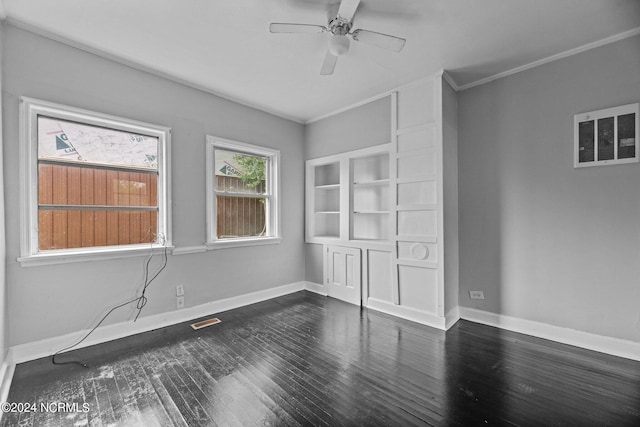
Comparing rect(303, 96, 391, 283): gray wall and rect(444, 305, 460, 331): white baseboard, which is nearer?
rect(444, 305, 460, 331): white baseboard

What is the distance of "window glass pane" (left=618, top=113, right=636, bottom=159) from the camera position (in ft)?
7.82

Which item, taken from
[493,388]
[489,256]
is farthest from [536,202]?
[493,388]

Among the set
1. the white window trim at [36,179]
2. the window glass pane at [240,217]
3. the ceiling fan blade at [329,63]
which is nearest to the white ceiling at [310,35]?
the ceiling fan blade at [329,63]

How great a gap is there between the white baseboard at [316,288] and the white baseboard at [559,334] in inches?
73.9

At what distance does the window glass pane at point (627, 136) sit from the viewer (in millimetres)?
2383

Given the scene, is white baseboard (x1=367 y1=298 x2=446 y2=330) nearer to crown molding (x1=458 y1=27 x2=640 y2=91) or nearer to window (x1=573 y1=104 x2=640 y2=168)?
window (x1=573 y1=104 x2=640 y2=168)

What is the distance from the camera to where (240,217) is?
12.7ft

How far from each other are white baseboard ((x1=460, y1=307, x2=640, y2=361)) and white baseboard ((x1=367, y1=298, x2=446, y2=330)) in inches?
19.8

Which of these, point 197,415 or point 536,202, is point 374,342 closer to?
point 197,415

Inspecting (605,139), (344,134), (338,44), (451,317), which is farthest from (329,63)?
(451,317)

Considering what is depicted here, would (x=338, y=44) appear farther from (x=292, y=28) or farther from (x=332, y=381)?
(x=332, y=381)

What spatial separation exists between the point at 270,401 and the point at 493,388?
156 centimetres

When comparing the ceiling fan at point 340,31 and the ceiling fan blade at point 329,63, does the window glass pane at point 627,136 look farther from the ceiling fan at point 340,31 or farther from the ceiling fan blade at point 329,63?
the ceiling fan blade at point 329,63

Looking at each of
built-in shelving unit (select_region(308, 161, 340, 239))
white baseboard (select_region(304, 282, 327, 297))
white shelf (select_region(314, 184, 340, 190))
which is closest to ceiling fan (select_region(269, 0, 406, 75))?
white shelf (select_region(314, 184, 340, 190))
